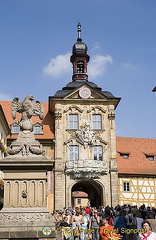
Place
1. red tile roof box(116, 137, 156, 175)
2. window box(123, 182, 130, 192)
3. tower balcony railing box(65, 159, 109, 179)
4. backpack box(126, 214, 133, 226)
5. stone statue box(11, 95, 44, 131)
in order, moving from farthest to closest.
→ red tile roof box(116, 137, 156, 175), window box(123, 182, 130, 192), tower balcony railing box(65, 159, 109, 179), backpack box(126, 214, 133, 226), stone statue box(11, 95, 44, 131)

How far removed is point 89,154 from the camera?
3488cm

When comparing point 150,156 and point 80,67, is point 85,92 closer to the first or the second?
point 80,67

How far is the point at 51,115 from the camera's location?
Answer: 130ft

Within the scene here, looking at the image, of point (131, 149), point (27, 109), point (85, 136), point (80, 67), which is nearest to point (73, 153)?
point (85, 136)

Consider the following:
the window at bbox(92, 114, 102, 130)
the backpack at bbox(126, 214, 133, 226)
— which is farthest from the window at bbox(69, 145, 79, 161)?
the backpack at bbox(126, 214, 133, 226)

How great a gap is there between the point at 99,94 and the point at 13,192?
2802 cm

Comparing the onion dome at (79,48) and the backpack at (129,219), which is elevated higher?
the onion dome at (79,48)

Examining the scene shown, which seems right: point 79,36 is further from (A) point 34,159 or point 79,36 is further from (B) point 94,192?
(A) point 34,159

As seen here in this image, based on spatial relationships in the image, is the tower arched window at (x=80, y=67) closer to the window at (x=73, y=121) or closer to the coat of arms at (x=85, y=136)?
the window at (x=73, y=121)

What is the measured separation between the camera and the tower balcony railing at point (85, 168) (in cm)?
3344

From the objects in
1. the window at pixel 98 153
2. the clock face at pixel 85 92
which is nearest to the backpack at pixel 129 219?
the window at pixel 98 153

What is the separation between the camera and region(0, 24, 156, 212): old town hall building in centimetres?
3378

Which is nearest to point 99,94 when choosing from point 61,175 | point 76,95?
point 76,95

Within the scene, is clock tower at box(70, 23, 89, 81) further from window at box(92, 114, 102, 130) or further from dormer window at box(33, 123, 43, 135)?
dormer window at box(33, 123, 43, 135)
